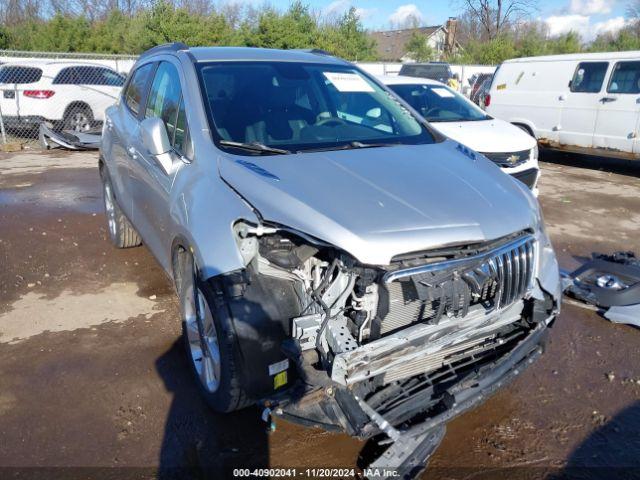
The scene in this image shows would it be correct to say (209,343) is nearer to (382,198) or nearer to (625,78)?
(382,198)

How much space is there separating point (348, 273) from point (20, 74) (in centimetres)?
1263

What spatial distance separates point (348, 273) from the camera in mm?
2545

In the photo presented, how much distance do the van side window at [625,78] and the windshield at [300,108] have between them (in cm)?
770

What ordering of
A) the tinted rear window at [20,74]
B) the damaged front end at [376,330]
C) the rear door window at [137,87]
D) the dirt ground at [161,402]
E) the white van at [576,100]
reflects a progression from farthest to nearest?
the tinted rear window at [20,74] < the white van at [576,100] < the rear door window at [137,87] < the dirt ground at [161,402] < the damaged front end at [376,330]

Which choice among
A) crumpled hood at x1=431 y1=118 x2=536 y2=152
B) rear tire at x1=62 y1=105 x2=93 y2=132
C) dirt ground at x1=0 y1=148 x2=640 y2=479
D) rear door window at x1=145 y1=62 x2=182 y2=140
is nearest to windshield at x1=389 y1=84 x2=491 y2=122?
crumpled hood at x1=431 y1=118 x2=536 y2=152

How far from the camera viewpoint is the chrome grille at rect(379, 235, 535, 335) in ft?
8.34

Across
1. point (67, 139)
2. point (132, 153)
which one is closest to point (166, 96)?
point (132, 153)

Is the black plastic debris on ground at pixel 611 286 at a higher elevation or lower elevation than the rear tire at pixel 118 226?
lower

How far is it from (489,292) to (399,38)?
209 ft

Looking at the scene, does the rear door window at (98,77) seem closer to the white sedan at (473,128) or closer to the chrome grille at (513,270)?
the white sedan at (473,128)

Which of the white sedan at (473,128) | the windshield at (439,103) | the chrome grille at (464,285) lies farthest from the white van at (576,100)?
the chrome grille at (464,285)

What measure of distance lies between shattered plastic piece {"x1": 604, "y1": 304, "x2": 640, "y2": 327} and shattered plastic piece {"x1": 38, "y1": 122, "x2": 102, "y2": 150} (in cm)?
1069

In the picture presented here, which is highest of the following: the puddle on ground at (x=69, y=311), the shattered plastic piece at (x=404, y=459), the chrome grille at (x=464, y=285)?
the chrome grille at (x=464, y=285)

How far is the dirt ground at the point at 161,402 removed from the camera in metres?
2.89
